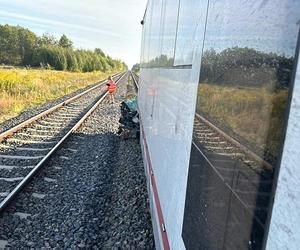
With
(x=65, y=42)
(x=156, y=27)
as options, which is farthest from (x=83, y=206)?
(x=65, y=42)

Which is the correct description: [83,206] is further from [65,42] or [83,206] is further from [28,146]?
[65,42]

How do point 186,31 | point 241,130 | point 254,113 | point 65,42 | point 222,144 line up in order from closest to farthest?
point 254,113, point 241,130, point 222,144, point 186,31, point 65,42

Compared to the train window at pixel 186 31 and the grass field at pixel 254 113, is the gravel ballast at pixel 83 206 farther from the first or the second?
the grass field at pixel 254 113

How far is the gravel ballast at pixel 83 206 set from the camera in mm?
5281

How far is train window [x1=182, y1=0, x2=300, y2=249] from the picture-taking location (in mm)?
1138

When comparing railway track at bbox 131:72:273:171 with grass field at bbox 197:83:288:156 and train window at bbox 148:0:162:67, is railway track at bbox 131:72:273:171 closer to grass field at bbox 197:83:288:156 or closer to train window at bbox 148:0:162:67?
grass field at bbox 197:83:288:156

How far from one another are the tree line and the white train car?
300ft

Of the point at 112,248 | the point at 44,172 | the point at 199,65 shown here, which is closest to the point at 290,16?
the point at 199,65

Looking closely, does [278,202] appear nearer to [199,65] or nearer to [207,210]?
[207,210]

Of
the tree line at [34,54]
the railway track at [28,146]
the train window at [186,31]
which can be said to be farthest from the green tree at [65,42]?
the train window at [186,31]

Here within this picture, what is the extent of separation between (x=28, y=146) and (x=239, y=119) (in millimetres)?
9224

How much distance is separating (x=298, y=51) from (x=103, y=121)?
1455 cm

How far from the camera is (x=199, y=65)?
2.27 meters

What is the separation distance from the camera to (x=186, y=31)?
291 cm
